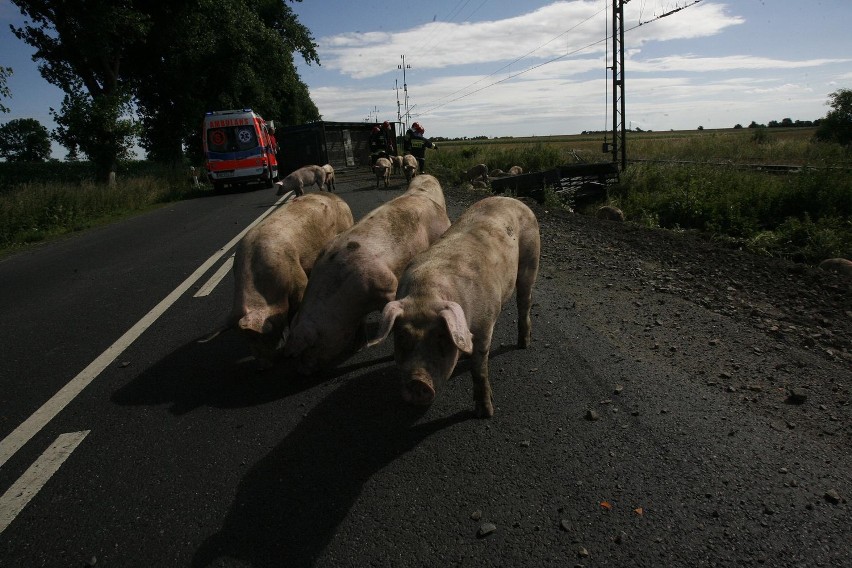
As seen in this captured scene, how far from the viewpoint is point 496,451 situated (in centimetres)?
335

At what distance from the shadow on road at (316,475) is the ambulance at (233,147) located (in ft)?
68.7

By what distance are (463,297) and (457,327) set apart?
52 cm

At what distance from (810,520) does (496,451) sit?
164cm

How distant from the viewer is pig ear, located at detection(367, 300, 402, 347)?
304cm

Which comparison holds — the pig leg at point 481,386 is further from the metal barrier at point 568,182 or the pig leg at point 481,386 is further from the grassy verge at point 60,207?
the grassy verge at point 60,207

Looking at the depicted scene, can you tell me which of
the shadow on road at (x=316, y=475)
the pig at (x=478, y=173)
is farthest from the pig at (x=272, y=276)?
the pig at (x=478, y=173)

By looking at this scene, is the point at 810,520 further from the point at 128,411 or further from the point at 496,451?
the point at 128,411

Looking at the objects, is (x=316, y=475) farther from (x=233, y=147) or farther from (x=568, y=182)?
(x=233, y=147)

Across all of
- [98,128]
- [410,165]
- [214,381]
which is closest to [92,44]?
[98,128]

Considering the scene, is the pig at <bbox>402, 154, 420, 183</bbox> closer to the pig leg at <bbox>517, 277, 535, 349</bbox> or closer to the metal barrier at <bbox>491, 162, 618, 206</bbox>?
the metal barrier at <bbox>491, 162, 618, 206</bbox>

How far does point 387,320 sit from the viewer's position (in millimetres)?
3096

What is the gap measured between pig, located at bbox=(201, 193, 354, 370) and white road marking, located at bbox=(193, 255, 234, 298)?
2.06 metres

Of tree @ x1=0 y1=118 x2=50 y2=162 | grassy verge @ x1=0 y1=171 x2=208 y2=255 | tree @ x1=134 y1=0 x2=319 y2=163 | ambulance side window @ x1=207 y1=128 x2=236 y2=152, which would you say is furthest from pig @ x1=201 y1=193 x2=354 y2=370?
tree @ x1=0 y1=118 x2=50 y2=162

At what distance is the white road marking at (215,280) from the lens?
705 centimetres
